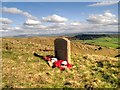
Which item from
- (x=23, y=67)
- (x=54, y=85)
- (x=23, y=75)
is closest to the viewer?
(x=54, y=85)

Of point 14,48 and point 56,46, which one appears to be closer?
point 56,46

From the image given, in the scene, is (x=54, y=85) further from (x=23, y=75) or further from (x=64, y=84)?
(x=23, y=75)

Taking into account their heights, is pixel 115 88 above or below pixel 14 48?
below

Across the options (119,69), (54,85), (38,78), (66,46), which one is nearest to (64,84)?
(54,85)

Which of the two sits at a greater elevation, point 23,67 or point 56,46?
point 56,46

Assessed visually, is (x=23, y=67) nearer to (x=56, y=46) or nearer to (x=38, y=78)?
(x=38, y=78)

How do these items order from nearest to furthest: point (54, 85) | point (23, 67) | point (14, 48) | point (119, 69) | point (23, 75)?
point (54, 85), point (23, 75), point (23, 67), point (119, 69), point (14, 48)

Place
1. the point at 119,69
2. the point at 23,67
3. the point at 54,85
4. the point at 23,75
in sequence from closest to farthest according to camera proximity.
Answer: the point at 54,85 < the point at 23,75 < the point at 23,67 < the point at 119,69

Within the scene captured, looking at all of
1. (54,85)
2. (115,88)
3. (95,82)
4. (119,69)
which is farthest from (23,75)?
(119,69)

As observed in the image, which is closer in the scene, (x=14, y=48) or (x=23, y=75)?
(x=23, y=75)

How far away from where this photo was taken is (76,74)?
1947 centimetres

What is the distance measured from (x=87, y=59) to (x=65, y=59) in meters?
3.48

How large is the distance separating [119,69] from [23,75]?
27.5 feet

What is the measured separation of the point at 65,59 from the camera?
70.8 feet
